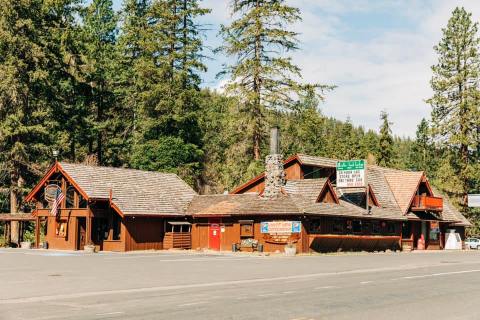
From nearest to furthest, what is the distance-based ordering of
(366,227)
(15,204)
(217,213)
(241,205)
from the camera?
(217,213), (241,205), (366,227), (15,204)

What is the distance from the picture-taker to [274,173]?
153 ft

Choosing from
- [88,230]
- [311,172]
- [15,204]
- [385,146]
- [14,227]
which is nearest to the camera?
[88,230]

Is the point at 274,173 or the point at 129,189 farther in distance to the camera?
the point at 129,189

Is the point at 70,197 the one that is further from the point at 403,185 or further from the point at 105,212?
the point at 403,185

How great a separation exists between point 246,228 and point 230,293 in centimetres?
2752

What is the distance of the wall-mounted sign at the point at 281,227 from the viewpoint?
42.8 metres

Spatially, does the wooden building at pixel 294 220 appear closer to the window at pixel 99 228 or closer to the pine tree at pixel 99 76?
the window at pixel 99 228

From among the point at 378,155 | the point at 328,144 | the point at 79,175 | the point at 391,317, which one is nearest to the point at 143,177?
the point at 79,175

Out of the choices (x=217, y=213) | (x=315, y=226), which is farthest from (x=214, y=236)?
(x=315, y=226)

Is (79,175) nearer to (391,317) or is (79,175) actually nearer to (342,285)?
(342,285)

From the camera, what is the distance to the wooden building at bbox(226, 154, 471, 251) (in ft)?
150

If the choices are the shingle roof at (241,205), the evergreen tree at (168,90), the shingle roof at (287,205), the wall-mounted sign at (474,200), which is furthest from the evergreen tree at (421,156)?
the shingle roof at (241,205)

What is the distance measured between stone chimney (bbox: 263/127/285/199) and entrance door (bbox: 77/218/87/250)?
13851 millimetres

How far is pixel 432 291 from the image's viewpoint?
18.5 metres
